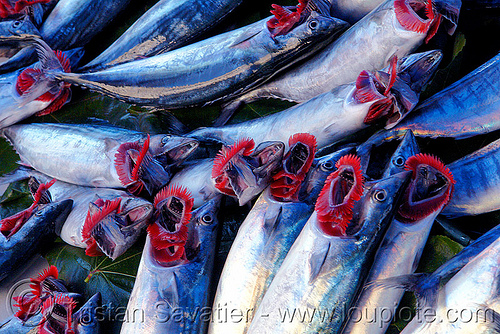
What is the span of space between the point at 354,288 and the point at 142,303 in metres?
1.32

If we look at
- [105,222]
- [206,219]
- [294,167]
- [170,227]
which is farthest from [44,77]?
[294,167]

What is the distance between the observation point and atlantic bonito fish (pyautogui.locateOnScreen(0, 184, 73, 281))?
319cm

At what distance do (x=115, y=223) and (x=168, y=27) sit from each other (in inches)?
81.4

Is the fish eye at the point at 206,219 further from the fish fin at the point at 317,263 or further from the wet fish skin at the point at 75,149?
the fish fin at the point at 317,263

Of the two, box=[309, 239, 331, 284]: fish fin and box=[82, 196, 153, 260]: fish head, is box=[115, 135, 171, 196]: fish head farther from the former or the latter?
box=[309, 239, 331, 284]: fish fin

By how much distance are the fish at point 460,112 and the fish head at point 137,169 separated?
1603 millimetres

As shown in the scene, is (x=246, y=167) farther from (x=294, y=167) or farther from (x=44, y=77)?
(x=44, y=77)

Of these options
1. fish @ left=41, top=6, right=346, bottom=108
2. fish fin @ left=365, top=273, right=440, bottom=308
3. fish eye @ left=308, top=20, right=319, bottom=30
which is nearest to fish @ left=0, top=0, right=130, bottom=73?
fish @ left=41, top=6, right=346, bottom=108

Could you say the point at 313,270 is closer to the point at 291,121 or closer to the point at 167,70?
the point at 291,121

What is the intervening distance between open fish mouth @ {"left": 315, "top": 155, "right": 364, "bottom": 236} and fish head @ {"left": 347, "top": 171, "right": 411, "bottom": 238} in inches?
4.3

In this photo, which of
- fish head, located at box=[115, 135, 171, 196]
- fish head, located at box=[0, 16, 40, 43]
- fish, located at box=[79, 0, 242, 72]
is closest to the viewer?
fish head, located at box=[115, 135, 171, 196]

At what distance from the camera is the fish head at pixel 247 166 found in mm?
2264

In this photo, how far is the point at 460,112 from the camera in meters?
2.45

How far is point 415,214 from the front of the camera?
2100 millimetres
